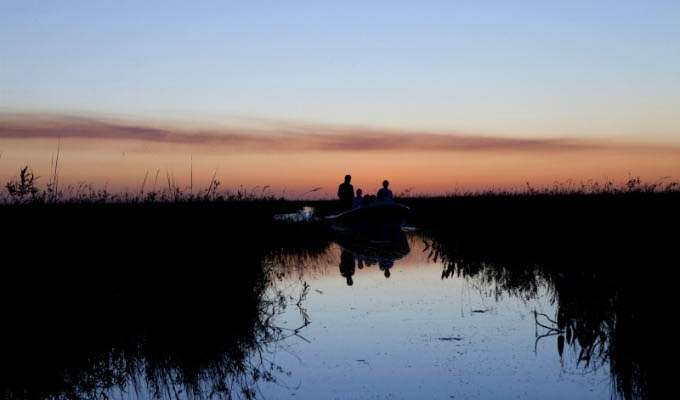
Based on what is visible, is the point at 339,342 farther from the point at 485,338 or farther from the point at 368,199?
the point at 368,199

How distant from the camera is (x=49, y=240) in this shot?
10039 mm

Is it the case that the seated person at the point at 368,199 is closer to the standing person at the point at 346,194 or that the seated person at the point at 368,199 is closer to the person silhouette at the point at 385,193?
the person silhouette at the point at 385,193

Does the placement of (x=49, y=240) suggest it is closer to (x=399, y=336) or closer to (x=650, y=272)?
(x=399, y=336)

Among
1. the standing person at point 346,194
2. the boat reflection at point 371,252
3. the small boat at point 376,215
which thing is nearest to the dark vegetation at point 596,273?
the boat reflection at point 371,252

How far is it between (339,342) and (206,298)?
95.3 inches

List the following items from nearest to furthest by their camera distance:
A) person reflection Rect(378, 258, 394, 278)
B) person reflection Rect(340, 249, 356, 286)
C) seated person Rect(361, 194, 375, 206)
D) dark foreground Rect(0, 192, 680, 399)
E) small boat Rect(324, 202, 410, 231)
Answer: dark foreground Rect(0, 192, 680, 399) < person reflection Rect(340, 249, 356, 286) < person reflection Rect(378, 258, 394, 278) < small boat Rect(324, 202, 410, 231) < seated person Rect(361, 194, 375, 206)

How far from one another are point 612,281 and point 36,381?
6.81m

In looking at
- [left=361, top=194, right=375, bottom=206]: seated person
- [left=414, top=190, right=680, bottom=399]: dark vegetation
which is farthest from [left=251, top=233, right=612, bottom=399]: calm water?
[left=361, top=194, right=375, bottom=206]: seated person

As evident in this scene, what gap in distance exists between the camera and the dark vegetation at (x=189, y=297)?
6055 mm

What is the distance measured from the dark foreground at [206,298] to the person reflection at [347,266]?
0.23ft

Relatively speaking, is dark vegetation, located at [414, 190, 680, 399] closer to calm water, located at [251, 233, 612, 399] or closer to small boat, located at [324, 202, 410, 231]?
calm water, located at [251, 233, 612, 399]

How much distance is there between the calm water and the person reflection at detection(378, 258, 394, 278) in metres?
0.80

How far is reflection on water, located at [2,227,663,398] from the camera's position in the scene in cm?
582

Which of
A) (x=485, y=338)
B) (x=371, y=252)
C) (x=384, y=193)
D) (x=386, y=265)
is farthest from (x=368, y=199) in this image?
(x=485, y=338)
